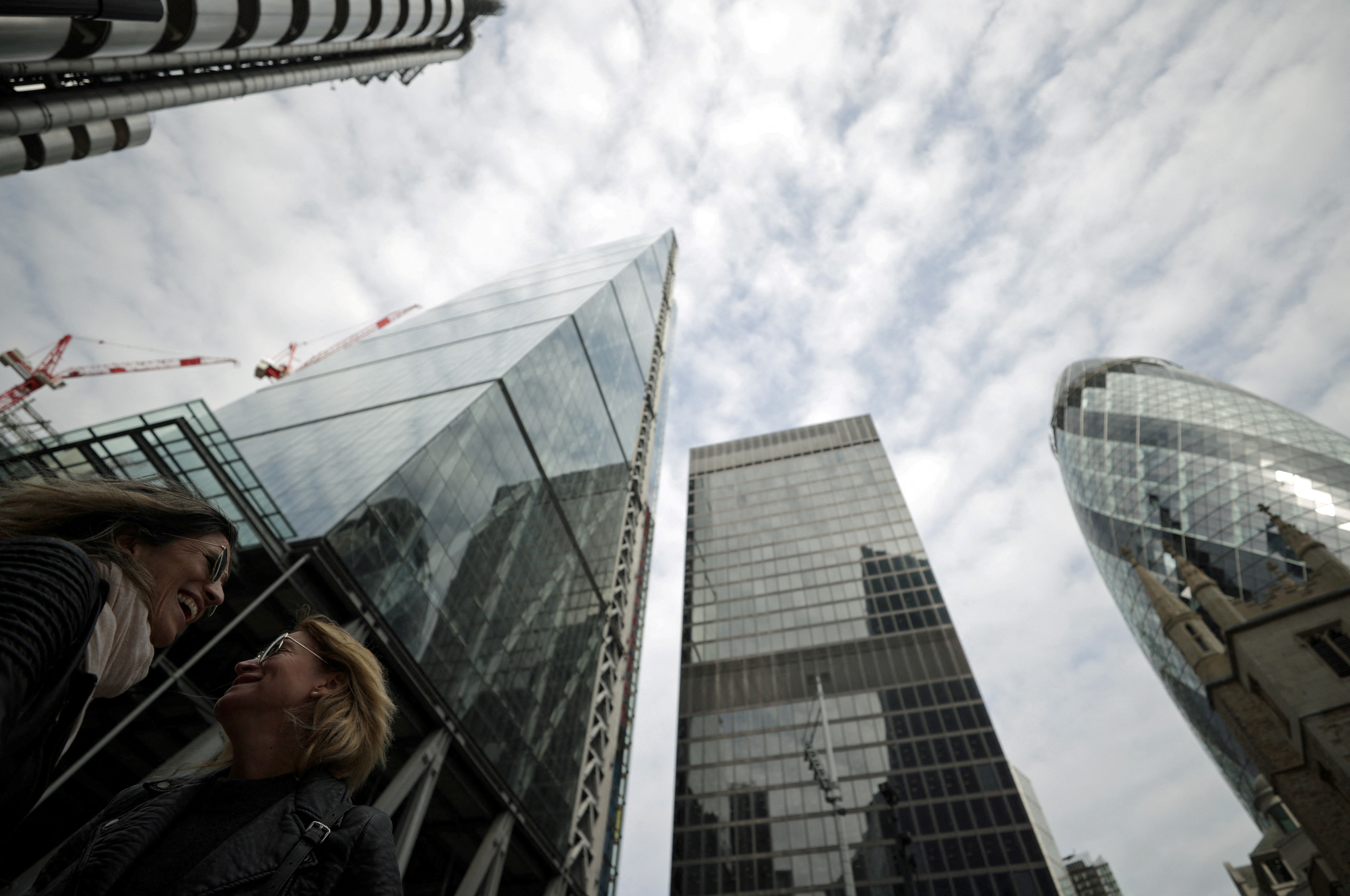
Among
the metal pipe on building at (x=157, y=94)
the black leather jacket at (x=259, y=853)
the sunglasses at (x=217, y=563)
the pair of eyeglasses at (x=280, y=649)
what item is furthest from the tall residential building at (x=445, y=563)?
the metal pipe on building at (x=157, y=94)

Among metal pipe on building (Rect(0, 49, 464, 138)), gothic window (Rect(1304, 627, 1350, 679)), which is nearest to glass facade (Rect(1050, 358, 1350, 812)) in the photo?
gothic window (Rect(1304, 627, 1350, 679))

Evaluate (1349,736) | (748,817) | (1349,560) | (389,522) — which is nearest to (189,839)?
(389,522)

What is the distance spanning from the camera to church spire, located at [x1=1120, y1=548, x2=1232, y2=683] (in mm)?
34594

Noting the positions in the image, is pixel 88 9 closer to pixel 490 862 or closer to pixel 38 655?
pixel 38 655

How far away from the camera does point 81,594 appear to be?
174 centimetres

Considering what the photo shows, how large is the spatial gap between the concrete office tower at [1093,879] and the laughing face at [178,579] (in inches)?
7389

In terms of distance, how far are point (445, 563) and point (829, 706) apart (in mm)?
54740

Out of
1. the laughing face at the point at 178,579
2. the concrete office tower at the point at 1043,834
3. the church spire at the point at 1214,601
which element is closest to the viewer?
the laughing face at the point at 178,579

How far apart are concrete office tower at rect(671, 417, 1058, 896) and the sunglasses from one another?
44.3 metres

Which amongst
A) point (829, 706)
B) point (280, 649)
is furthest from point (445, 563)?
point (829, 706)

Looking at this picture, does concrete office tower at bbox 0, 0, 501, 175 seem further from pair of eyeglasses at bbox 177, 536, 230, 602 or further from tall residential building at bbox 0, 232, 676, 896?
pair of eyeglasses at bbox 177, 536, 230, 602

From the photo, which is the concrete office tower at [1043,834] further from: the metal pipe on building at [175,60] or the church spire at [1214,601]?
the metal pipe on building at [175,60]

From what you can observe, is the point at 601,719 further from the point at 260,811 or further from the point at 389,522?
the point at 260,811

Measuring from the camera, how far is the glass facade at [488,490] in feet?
70.0
